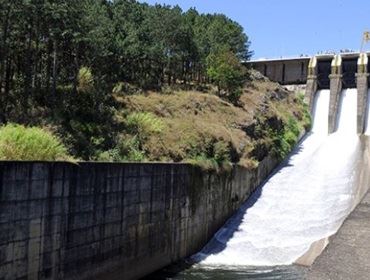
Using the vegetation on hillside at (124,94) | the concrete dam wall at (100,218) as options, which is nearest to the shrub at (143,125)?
the vegetation on hillside at (124,94)

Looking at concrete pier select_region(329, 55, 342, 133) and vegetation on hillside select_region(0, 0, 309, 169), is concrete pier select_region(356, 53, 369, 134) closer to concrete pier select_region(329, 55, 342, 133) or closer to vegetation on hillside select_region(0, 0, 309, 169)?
concrete pier select_region(329, 55, 342, 133)

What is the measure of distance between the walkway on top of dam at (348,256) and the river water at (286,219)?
2.44 m

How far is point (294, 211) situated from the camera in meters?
27.3

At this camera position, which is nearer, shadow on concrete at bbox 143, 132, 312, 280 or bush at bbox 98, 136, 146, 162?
shadow on concrete at bbox 143, 132, 312, 280

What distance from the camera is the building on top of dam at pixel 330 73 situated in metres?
46.4

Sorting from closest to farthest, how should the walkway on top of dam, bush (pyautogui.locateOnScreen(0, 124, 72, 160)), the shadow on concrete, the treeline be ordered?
bush (pyautogui.locateOnScreen(0, 124, 72, 160)) → the walkway on top of dam → the shadow on concrete → the treeline

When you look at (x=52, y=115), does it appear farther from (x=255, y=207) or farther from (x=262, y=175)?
(x=262, y=175)

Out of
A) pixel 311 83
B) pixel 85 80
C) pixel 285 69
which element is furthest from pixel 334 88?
pixel 85 80

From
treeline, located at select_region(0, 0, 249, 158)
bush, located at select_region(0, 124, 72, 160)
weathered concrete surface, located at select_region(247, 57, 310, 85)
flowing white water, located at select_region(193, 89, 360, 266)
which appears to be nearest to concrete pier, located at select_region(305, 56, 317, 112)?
weathered concrete surface, located at select_region(247, 57, 310, 85)

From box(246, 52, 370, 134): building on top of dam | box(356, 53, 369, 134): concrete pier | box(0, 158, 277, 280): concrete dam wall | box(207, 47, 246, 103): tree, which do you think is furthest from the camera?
box(246, 52, 370, 134): building on top of dam

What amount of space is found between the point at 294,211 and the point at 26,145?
1743cm

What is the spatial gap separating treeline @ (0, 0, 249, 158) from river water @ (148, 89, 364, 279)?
693 centimetres

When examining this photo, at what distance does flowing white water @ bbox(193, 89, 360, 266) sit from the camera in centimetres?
2225

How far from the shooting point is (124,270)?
54.5 ft
